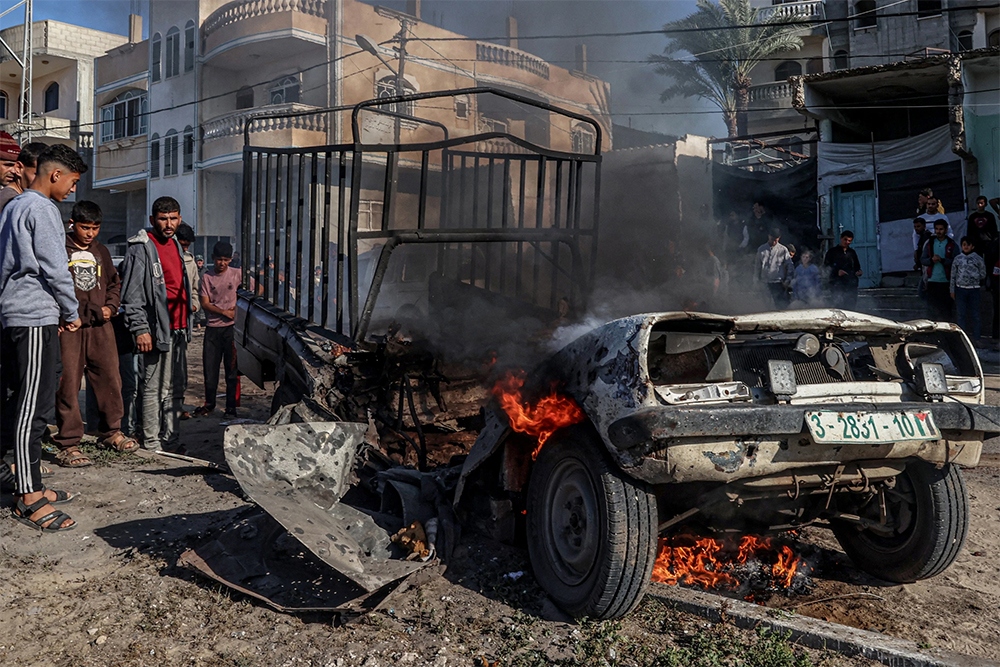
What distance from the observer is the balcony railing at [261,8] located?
72.1 ft

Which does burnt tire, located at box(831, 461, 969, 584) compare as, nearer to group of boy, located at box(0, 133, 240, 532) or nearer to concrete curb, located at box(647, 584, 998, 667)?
concrete curb, located at box(647, 584, 998, 667)

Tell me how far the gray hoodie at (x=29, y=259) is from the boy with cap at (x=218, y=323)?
3435 millimetres

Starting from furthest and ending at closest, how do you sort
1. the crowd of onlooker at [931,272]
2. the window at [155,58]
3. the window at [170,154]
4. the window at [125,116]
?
the window at [125,116], the window at [155,58], the window at [170,154], the crowd of onlooker at [931,272]

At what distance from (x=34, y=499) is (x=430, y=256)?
3.26 metres

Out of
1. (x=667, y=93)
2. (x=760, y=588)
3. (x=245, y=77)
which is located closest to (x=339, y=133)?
(x=245, y=77)

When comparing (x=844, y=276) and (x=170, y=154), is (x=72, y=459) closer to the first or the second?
(x=844, y=276)

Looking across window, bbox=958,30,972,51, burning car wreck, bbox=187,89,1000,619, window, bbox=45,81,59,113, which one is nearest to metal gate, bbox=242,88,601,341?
burning car wreck, bbox=187,89,1000,619

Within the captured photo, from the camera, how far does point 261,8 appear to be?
2228cm

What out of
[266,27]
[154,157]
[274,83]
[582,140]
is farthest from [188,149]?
[582,140]

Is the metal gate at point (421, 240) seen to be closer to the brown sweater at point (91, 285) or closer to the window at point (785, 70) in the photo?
the brown sweater at point (91, 285)

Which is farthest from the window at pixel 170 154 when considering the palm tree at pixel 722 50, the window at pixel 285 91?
the palm tree at pixel 722 50

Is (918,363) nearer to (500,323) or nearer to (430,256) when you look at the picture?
(500,323)

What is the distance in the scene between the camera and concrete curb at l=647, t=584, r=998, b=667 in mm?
2562

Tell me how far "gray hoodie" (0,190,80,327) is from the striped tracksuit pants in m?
0.09
